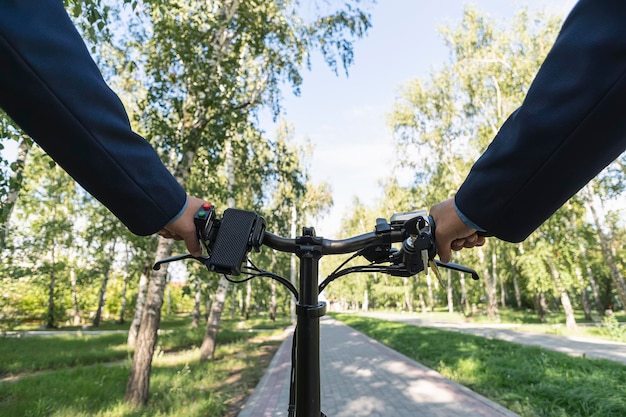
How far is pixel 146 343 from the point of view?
6.19 m

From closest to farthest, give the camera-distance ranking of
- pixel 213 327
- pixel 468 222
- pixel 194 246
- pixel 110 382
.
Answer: pixel 468 222 < pixel 194 246 < pixel 110 382 < pixel 213 327

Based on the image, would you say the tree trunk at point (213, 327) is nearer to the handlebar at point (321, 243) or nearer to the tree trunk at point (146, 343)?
the tree trunk at point (146, 343)

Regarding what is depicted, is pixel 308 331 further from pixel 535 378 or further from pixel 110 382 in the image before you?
pixel 110 382

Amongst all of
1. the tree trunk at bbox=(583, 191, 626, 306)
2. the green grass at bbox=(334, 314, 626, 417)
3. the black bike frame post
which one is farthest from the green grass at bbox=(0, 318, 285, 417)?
the tree trunk at bbox=(583, 191, 626, 306)

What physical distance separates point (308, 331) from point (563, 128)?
36.5 inches

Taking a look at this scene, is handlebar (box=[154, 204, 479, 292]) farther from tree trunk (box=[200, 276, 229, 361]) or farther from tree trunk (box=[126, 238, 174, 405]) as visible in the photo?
tree trunk (box=[200, 276, 229, 361])

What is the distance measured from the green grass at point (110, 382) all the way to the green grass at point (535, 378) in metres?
4.30

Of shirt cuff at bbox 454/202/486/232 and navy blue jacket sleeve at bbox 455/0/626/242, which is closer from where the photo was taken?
navy blue jacket sleeve at bbox 455/0/626/242

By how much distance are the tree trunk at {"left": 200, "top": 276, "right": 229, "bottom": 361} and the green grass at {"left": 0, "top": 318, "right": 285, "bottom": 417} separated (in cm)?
28

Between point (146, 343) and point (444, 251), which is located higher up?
point (444, 251)

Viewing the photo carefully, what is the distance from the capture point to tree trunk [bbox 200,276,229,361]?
35.9 ft

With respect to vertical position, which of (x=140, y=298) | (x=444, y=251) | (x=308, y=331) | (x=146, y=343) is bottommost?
(x=146, y=343)

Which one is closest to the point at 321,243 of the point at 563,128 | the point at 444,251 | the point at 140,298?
the point at 444,251

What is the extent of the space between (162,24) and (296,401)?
6902mm
